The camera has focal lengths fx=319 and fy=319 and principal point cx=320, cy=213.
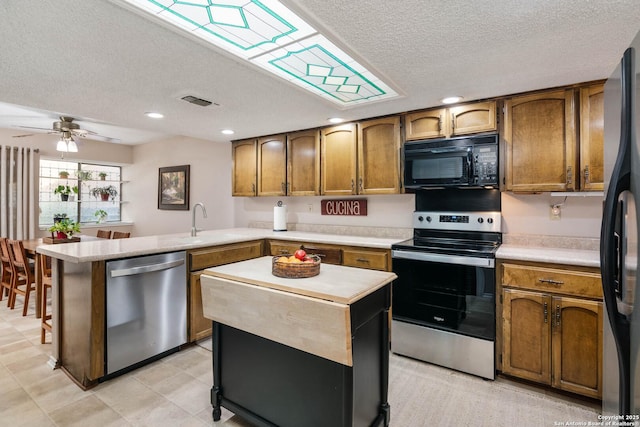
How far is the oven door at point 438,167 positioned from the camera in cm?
269

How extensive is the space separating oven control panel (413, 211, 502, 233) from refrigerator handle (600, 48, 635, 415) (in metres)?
1.66

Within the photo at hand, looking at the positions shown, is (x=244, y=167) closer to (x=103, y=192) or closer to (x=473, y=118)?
(x=473, y=118)

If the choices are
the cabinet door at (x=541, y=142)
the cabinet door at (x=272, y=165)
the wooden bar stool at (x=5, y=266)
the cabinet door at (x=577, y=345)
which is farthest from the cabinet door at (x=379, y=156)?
the wooden bar stool at (x=5, y=266)

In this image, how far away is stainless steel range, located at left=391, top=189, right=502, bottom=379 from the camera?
7.89 ft

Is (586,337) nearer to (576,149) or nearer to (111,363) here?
(576,149)

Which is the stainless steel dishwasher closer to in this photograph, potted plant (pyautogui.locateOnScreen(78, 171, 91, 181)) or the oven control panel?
the oven control panel

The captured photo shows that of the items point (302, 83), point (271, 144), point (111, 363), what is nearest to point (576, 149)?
point (302, 83)

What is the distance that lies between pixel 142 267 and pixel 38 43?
5.11 feet

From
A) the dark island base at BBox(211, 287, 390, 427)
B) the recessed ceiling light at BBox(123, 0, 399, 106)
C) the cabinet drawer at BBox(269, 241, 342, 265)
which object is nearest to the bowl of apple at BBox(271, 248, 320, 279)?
the dark island base at BBox(211, 287, 390, 427)

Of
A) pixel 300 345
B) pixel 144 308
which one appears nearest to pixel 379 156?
pixel 300 345

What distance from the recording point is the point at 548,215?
2676 mm

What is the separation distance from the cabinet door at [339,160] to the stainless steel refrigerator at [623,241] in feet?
7.51

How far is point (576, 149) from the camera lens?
7.70ft

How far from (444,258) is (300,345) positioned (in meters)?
1.52
